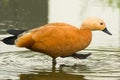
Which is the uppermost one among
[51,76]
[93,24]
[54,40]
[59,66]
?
[93,24]

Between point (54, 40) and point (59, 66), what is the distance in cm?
40

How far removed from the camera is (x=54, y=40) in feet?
21.3

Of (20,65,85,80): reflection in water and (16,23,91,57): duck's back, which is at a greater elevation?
(16,23,91,57): duck's back

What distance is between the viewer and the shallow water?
239 inches

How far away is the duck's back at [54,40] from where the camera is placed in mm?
6480

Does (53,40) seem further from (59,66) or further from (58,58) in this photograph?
(58,58)

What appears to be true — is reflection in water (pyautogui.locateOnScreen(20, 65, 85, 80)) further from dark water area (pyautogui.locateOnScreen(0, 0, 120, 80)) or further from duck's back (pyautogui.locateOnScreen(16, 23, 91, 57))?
duck's back (pyautogui.locateOnScreen(16, 23, 91, 57))

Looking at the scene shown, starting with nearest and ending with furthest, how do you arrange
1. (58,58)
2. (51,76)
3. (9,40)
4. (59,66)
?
(51,76) < (9,40) < (59,66) < (58,58)

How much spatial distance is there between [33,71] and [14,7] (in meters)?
4.66

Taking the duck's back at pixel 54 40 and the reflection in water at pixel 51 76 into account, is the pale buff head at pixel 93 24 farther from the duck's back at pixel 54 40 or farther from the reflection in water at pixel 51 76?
the reflection in water at pixel 51 76

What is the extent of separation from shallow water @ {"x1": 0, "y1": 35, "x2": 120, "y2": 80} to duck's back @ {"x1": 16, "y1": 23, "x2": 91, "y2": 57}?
23cm

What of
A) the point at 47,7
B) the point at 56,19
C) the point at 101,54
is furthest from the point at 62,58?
the point at 47,7

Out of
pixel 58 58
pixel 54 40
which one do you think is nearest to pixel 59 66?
pixel 54 40

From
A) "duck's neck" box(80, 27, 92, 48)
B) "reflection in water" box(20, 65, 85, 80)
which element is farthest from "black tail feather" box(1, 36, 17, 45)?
"duck's neck" box(80, 27, 92, 48)
